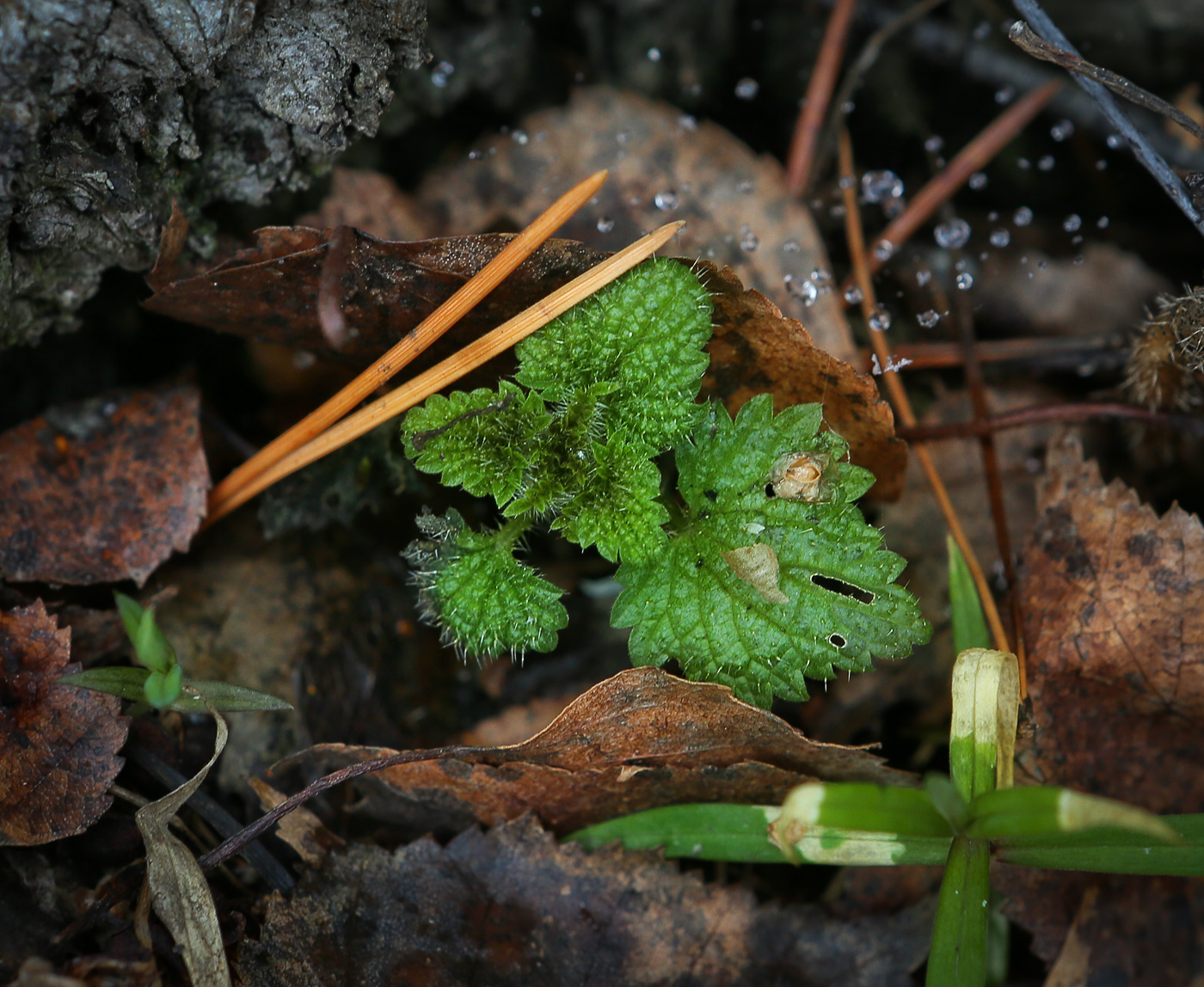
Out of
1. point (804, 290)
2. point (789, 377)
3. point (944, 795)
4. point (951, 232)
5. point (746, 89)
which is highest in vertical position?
point (746, 89)

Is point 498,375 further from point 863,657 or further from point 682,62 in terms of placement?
point 682,62

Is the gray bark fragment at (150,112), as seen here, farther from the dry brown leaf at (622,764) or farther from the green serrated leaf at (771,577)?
the dry brown leaf at (622,764)

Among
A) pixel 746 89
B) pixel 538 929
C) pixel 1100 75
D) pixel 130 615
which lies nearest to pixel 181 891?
pixel 130 615

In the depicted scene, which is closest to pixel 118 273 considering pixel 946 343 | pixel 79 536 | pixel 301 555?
pixel 79 536

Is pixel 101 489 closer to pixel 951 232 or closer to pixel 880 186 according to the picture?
pixel 880 186

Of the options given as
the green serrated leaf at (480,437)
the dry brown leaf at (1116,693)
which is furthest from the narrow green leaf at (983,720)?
the green serrated leaf at (480,437)

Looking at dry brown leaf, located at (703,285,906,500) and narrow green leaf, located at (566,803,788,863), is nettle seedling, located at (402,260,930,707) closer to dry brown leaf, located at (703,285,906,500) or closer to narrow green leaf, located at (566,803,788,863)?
dry brown leaf, located at (703,285,906,500)
